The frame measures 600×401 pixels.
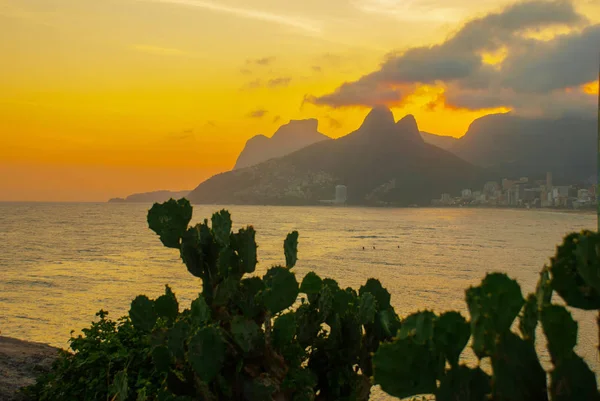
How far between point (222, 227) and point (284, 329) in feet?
3.41

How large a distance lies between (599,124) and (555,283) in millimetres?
981

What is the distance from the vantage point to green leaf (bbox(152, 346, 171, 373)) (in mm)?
5328

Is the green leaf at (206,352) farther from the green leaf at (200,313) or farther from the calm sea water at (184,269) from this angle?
the calm sea water at (184,269)

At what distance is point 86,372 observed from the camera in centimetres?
792

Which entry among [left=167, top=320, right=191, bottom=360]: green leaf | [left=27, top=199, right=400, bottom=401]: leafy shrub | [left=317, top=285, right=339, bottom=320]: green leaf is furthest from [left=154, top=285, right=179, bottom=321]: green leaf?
[left=317, top=285, right=339, bottom=320]: green leaf

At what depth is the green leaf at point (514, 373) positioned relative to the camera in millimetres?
1993

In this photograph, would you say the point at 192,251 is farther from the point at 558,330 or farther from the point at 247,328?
the point at 558,330

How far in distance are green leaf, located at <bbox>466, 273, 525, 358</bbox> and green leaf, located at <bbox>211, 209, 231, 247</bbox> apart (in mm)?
3255

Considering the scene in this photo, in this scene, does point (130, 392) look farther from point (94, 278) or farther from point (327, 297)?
point (94, 278)

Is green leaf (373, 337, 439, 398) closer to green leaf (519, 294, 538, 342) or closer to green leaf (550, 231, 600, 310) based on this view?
green leaf (519, 294, 538, 342)

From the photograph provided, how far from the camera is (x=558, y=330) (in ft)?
6.59

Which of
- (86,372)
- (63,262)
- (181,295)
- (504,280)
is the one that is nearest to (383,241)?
(63,262)

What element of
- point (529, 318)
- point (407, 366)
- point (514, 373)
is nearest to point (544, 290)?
point (529, 318)

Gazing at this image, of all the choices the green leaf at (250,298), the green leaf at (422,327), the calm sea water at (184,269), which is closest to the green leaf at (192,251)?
the green leaf at (250,298)
